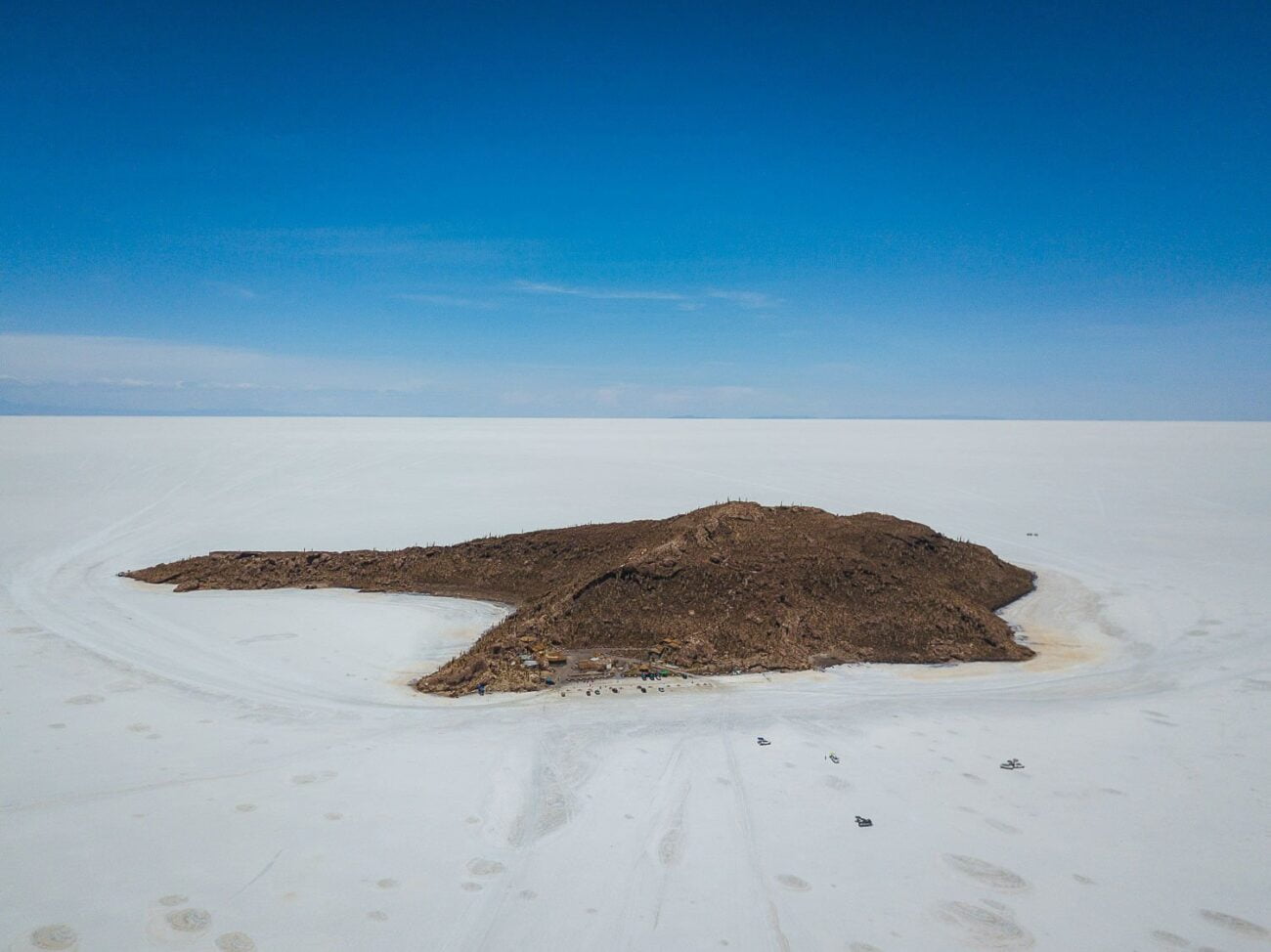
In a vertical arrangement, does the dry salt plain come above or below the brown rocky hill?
below

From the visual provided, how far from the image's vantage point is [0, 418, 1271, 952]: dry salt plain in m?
3.83

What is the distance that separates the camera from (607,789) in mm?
5234

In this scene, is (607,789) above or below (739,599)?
below

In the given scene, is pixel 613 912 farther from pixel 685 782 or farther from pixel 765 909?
pixel 685 782

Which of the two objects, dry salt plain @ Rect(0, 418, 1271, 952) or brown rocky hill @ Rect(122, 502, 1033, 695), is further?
brown rocky hill @ Rect(122, 502, 1033, 695)

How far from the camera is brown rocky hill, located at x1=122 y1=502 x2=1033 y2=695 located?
8148mm

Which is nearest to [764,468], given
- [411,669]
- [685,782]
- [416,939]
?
[411,669]

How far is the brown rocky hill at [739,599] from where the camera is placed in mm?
8148

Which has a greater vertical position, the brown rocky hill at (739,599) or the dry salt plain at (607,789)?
the brown rocky hill at (739,599)

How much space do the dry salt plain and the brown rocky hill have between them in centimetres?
53

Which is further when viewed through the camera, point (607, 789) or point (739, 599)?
point (739, 599)

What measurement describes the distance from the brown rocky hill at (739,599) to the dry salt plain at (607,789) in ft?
1.74

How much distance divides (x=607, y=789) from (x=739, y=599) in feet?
13.3

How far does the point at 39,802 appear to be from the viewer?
487 centimetres
